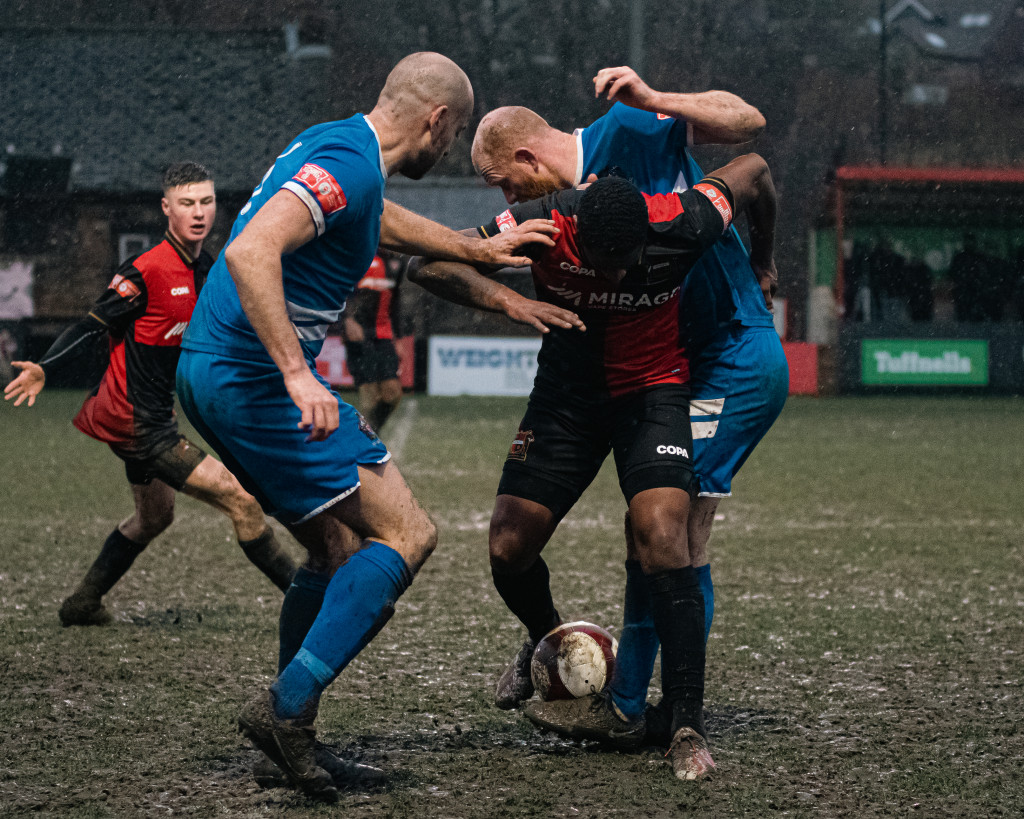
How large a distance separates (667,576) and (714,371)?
0.70 m

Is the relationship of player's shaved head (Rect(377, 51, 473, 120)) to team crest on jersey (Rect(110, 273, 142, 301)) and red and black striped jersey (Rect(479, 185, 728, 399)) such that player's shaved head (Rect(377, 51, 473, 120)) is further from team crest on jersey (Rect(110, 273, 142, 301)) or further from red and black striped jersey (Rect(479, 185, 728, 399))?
team crest on jersey (Rect(110, 273, 142, 301))

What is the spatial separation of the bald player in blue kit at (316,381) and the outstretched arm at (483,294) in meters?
0.10

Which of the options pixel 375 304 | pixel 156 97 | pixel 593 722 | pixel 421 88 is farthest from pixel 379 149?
pixel 156 97

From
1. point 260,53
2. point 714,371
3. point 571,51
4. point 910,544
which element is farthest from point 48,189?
point 714,371

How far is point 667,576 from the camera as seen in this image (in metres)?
3.62

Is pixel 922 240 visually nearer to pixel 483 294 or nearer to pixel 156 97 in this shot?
pixel 156 97

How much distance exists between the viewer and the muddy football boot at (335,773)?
338 centimetres

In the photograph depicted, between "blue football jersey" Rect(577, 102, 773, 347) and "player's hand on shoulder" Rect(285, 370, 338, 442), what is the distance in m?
1.31

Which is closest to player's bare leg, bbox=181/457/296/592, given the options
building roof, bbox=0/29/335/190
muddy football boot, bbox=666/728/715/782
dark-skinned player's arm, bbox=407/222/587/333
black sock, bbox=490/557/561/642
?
black sock, bbox=490/557/561/642

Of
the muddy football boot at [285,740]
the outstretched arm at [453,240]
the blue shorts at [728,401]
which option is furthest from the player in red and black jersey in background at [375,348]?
the muddy football boot at [285,740]

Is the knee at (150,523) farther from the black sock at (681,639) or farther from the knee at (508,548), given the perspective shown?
the black sock at (681,639)

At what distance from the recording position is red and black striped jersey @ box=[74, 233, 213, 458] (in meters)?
5.38

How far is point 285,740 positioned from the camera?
3145 millimetres

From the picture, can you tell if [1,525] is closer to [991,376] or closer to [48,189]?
[991,376]
